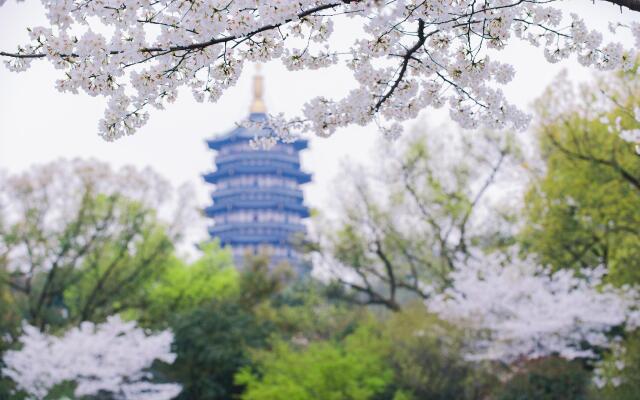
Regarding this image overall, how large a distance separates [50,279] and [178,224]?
3367 millimetres

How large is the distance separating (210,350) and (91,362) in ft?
8.32

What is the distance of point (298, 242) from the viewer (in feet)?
67.3

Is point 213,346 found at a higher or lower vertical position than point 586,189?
lower

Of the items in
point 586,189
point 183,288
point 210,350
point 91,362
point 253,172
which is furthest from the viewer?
point 253,172

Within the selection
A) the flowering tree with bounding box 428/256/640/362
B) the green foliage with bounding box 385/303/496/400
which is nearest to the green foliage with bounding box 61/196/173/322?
the green foliage with bounding box 385/303/496/400

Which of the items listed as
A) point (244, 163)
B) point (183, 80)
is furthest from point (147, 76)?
point (244, 163)

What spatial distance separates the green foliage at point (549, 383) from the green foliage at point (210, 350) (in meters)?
5.51

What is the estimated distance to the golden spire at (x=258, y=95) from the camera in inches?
1901

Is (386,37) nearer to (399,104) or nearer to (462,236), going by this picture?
(399,104)

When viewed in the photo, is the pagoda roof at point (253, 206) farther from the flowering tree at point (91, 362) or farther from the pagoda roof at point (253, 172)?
the flowering tree at point (91, 362)

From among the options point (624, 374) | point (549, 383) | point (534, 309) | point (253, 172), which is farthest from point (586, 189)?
point (253, 172)

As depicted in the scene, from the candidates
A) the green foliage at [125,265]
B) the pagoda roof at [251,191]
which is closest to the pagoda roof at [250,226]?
the pagoda roof at [251,191]

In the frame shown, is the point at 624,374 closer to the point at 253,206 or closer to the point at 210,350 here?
the point at 210,350

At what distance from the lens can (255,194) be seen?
48.6 meters
